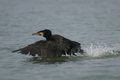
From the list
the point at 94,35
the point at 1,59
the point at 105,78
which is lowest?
the point at 105,78

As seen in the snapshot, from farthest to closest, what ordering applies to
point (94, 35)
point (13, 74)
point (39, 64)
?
point (94, 35) → point (39, 64) → point (13, 74)

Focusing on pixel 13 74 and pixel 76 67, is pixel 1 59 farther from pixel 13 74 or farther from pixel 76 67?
pixel 76 67

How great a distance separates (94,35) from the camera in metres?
14.7

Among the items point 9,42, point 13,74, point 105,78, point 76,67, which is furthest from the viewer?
point 9,42

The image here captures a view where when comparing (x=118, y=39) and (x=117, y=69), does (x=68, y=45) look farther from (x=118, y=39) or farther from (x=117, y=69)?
(x=118, y=39)

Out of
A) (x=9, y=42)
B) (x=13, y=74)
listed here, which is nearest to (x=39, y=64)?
(x=13, y=74)

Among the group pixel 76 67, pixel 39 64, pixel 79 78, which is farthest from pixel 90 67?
pixel 39 64

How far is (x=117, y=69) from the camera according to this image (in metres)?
7.70

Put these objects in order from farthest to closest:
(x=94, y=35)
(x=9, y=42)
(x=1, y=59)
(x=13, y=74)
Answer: (x=94, y=35) < (x=9, y=42) < (x=1, y=59) < (x=13, y=74)

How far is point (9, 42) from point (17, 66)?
455 cm

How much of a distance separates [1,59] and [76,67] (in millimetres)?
2986

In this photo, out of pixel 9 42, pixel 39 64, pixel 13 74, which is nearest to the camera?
pixel 13 74

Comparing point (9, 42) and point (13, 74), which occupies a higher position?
point (9, 42)

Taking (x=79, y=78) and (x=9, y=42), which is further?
(x=9, y=42)
